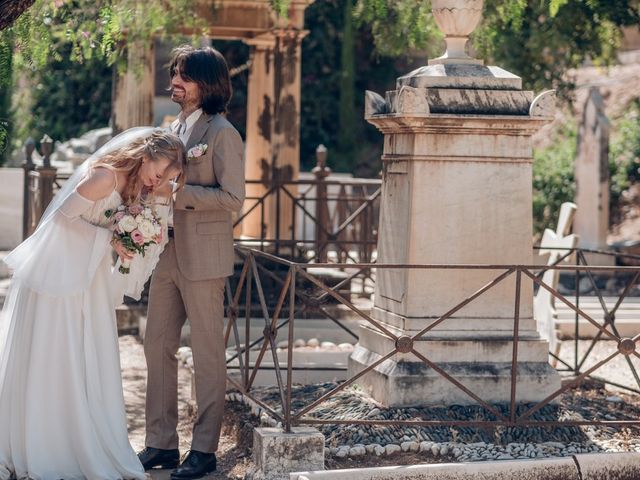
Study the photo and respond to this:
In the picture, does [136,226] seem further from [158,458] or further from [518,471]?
[518,471]

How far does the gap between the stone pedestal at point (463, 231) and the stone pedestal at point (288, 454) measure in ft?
2.95

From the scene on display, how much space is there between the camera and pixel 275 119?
13414 mm

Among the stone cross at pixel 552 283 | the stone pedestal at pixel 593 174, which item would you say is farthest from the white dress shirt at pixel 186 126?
the stone pedestal at pixel 593 174

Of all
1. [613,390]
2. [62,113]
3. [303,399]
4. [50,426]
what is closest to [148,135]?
[50,426]

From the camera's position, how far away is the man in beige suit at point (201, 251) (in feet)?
20.9

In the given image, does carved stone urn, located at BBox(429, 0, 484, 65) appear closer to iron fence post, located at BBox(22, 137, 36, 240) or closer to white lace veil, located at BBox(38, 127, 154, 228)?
white lace veil, located at BBox(38, 127, 154, 228)

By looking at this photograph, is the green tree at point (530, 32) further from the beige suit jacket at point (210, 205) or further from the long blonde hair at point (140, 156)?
the long blonde hair at point (140, 156)

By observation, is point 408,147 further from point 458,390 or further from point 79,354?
point 79,354

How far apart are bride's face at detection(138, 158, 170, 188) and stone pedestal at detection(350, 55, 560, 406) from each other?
1.53 metres

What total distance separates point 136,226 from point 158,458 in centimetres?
142

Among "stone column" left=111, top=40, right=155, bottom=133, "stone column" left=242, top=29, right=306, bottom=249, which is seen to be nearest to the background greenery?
"stone column" left=111, top=40, right=155, bottom=133

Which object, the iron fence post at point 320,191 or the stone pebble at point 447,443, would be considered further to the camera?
the iron fence post at point 320,191

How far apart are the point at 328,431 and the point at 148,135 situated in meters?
1.87

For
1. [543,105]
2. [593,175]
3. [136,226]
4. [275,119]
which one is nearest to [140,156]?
[136,226]
